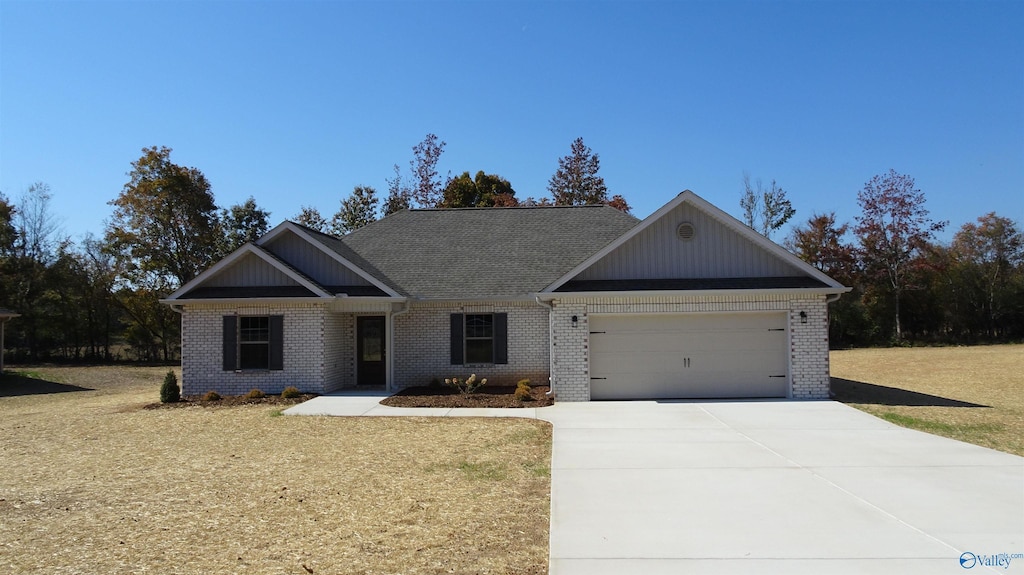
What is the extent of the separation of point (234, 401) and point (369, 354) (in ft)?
13.5

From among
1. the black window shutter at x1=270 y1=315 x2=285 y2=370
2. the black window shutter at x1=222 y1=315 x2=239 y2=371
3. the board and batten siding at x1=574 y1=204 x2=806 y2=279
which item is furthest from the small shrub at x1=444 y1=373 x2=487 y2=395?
the black window shutter at x1=222 y1=315 x2=239 y2=371

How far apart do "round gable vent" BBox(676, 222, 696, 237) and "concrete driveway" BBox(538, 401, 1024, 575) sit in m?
5.24

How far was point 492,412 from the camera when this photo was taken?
45.1 ft

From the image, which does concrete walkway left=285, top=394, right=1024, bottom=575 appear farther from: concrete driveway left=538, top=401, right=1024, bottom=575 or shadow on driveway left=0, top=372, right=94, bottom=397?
shadow on driveway left=0, top=372, right=94, bottom=397

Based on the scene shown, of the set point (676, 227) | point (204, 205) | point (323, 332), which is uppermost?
point (204, 205)

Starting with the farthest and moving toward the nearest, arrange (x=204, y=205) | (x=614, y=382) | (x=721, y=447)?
(x=204, y=205) < (x=614, y=382) < (x=721, y=447)

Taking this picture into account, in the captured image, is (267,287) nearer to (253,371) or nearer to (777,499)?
(253,371)

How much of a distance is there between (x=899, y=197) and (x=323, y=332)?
40010mm

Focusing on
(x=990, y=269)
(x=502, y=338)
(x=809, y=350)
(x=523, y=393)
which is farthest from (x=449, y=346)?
(x=990, y=269)

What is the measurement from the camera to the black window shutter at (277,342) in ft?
54.0

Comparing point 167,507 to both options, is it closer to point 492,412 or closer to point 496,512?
point 496,512

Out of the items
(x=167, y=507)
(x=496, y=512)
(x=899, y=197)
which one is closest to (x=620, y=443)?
(x=496, y=512)

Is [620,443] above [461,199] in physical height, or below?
below

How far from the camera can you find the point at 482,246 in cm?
2048
